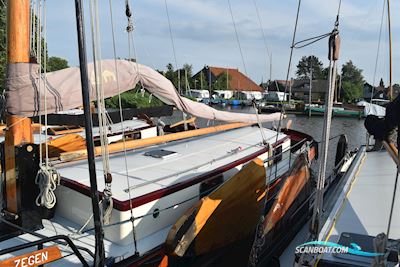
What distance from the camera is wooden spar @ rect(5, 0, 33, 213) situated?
4.43 m

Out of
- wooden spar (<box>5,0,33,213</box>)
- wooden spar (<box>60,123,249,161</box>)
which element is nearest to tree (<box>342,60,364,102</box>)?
wooden spar (<box>60,123,249,161</box>)

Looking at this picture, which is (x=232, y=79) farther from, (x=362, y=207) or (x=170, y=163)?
(x=362, y=207)

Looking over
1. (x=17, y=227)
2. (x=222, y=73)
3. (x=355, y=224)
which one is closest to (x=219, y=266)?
(x=355, y=224)

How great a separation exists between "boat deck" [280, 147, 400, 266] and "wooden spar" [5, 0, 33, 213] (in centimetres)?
358

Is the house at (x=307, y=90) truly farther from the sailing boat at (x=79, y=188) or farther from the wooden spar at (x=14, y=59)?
the wooden spar at (x=14, y=59)

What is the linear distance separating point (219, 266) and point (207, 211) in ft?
3.56

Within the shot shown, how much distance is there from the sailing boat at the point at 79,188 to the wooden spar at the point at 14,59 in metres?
0.01

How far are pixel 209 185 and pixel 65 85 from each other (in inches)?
105

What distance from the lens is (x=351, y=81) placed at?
93250 millimetres

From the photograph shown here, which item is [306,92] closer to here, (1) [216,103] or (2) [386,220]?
(1) [216,103]

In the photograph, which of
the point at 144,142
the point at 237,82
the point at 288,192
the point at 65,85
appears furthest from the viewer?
the point at 237,82

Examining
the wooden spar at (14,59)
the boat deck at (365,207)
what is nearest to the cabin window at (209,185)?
the boat deck at (365,207)

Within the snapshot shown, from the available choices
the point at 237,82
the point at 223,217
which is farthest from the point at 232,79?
the point at 223,217

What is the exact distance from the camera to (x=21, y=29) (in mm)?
4477
